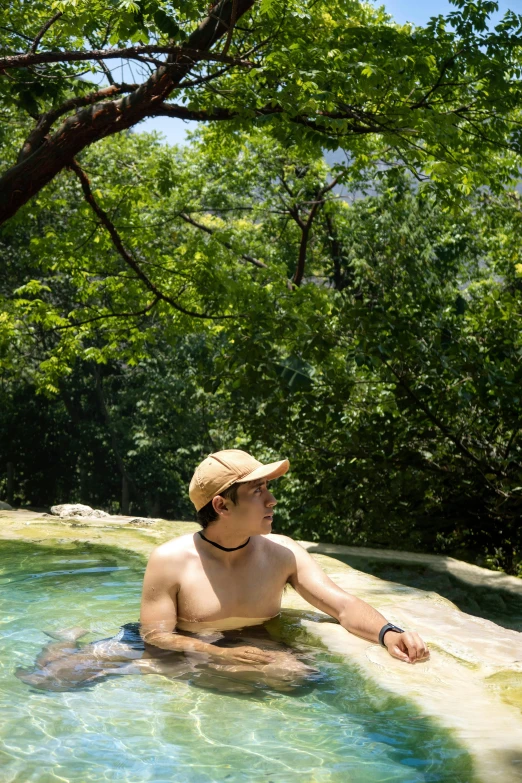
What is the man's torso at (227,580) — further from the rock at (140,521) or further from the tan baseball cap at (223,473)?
the rock at (140,521)

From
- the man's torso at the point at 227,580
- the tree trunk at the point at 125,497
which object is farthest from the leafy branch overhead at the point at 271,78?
the tree trunk at the point at 125,497

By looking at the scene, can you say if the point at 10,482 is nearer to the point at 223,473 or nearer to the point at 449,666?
the point at 223,473

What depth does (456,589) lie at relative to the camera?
6312mm

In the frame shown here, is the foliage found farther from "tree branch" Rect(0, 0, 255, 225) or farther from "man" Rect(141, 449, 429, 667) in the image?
"man" Rect(141, 449, 429, 667)

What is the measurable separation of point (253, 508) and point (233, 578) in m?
0.43

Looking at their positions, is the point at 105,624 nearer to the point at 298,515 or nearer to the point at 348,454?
the point at 348,454

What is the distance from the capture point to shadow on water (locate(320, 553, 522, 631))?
6.06 metres

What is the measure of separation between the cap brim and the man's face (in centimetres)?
4

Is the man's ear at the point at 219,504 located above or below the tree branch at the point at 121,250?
below

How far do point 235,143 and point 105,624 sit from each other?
32.2ft

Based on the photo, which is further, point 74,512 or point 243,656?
point 74,512

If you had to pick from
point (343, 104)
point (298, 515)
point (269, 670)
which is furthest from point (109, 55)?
point (298, 515)

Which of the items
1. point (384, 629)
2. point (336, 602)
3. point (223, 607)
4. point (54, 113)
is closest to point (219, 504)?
point (223, 607)

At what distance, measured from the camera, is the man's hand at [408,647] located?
3.54 m
